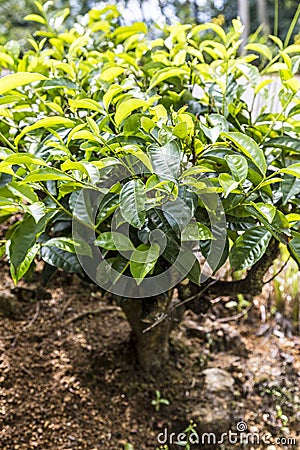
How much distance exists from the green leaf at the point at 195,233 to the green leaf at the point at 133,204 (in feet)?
0.31

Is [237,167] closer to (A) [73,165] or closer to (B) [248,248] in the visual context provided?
(B) [248,248]

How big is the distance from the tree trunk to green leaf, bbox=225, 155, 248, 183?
1.32ft

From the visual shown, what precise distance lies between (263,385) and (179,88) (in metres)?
1.00

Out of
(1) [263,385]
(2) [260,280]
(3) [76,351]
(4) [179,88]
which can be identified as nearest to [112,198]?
(4) [179,88]

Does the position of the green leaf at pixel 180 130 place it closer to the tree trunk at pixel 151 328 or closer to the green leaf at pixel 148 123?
the green leaf at pixel 148 123

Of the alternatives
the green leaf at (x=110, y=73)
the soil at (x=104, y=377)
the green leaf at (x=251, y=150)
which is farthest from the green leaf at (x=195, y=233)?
the soil at (x=104, y=377)

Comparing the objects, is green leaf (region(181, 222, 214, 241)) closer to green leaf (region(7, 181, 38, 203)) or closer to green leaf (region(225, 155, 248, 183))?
green leaf (region(225, 155, 248, 183))

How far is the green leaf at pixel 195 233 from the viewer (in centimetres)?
81

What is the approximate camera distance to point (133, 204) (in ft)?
2.46

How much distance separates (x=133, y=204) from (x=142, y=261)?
108 mm

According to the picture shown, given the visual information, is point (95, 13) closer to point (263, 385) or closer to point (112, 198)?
point (112, 198)

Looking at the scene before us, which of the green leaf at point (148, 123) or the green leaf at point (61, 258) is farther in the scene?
the green leaf at point (61, 258)

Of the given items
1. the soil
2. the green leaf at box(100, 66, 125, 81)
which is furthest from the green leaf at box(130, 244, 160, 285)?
the soil

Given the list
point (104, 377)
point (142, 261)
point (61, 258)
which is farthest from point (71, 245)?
point (104, 377)
